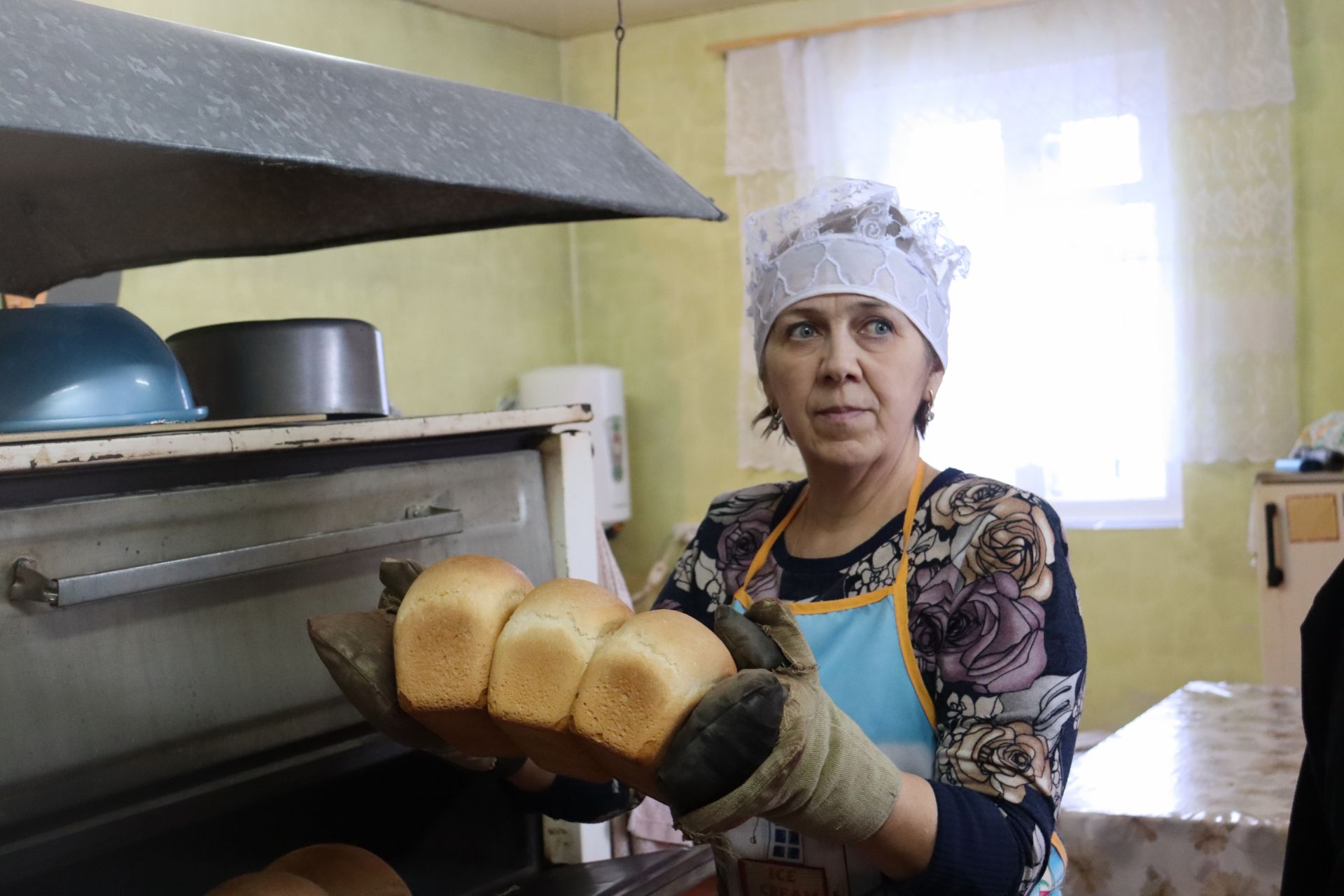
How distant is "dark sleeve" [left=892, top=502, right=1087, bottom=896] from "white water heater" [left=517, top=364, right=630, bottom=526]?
3.40m

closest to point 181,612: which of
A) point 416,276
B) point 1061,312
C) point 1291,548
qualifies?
point 1291,548

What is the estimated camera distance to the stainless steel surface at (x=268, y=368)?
134cm

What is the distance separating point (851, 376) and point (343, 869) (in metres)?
0.69

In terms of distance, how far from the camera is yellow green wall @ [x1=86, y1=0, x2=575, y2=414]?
11.8 feet

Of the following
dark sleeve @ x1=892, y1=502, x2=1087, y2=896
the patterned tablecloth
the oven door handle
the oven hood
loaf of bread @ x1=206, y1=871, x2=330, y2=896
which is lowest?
the patterned tablecloth

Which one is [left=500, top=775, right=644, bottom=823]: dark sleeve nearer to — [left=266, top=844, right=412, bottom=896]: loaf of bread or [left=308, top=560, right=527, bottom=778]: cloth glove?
[left=266, top=844, right=412, bottom=896]: loaf of bread

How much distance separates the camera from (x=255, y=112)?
76 centimetres

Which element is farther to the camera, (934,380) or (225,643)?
(934,380)

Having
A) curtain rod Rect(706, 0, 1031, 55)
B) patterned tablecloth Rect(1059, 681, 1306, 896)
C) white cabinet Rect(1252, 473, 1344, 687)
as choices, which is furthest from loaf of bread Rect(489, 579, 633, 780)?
curtain rod Rect(706, 0, 1031, 55)

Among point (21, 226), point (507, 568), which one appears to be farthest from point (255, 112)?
point (21, 226)

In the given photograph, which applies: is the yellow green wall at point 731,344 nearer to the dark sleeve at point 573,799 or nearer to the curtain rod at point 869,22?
the curtain rod at point 869,22

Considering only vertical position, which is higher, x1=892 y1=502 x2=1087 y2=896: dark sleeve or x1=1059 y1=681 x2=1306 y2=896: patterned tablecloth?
x1=892 y1=502 x2=1087 y2=896: dark sleeve

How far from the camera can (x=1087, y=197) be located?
4.17 meters

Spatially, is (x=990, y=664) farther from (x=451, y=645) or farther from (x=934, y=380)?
(x=451, y=645)
